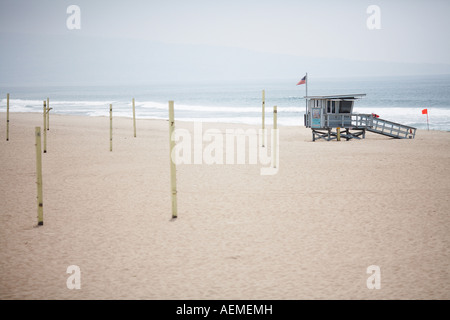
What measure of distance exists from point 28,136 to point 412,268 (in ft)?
72.8

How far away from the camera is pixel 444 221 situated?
8.95 meters

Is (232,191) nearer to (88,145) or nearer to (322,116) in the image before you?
(88,145)

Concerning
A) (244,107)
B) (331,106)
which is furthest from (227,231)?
(244,107)

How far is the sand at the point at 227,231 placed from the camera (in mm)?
6090

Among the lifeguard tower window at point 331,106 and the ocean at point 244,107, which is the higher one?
the ocean at point 244,107

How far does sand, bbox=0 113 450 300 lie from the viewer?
6090 mm

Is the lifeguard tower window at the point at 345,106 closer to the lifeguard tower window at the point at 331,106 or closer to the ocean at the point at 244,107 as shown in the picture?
the lifeguard tower window at the point at 331,106

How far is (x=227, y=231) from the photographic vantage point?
27.8ft

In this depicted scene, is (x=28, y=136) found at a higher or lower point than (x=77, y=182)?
higher

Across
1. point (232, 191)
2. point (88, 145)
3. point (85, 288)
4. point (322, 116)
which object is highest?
point (322, 116)

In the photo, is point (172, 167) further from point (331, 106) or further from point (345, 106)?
point (345, 106)

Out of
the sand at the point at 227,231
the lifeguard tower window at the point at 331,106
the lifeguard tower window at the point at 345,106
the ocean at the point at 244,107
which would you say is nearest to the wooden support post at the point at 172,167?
the sand at the point at 227,231

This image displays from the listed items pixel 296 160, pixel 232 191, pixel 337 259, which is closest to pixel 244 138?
pixel 296 160

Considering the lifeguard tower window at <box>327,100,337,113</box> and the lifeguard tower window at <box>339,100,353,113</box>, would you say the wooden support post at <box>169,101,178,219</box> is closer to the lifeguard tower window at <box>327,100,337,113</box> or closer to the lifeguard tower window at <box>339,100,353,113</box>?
the lifeguard tower window at <box>327,100,337,113</box>
